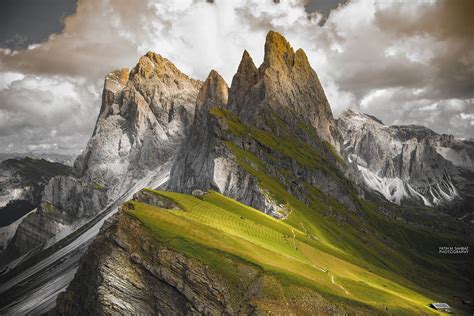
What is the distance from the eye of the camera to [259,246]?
322 feet

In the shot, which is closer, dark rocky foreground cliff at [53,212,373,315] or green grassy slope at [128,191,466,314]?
dark rocky foreground cliff at [53,212,373,315]

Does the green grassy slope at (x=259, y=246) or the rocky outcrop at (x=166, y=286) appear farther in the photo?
the green grassy slope at (x=259, y=246)

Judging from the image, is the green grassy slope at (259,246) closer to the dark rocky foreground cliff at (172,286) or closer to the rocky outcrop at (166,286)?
the dark rocky foreground cliff at (172,286)

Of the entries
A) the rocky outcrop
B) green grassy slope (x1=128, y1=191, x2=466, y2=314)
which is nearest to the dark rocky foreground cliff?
the rocky outcrop

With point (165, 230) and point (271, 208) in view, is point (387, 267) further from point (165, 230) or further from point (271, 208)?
point (165, 230)

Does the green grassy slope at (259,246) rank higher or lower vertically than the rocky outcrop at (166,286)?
higher

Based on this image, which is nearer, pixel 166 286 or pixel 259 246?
pixel 166 286

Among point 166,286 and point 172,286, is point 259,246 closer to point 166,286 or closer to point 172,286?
point 172,286

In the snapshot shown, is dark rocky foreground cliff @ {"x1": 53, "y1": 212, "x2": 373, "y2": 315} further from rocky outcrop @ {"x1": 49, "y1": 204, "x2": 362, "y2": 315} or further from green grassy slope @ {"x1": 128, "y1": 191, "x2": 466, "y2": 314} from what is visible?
green grassy slope @ {"x1": 128, "y1": 191, "x2": 466, "y2": 314}

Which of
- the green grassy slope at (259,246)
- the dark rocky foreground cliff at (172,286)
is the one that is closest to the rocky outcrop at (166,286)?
the dark rocky foreground cliff at (172,286)

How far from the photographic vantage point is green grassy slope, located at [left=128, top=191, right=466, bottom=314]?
270 ft

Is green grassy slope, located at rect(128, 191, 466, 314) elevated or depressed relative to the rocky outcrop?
elevated

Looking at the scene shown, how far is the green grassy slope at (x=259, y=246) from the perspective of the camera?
3236 inches

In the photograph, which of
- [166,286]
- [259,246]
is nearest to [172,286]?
[166,286]
